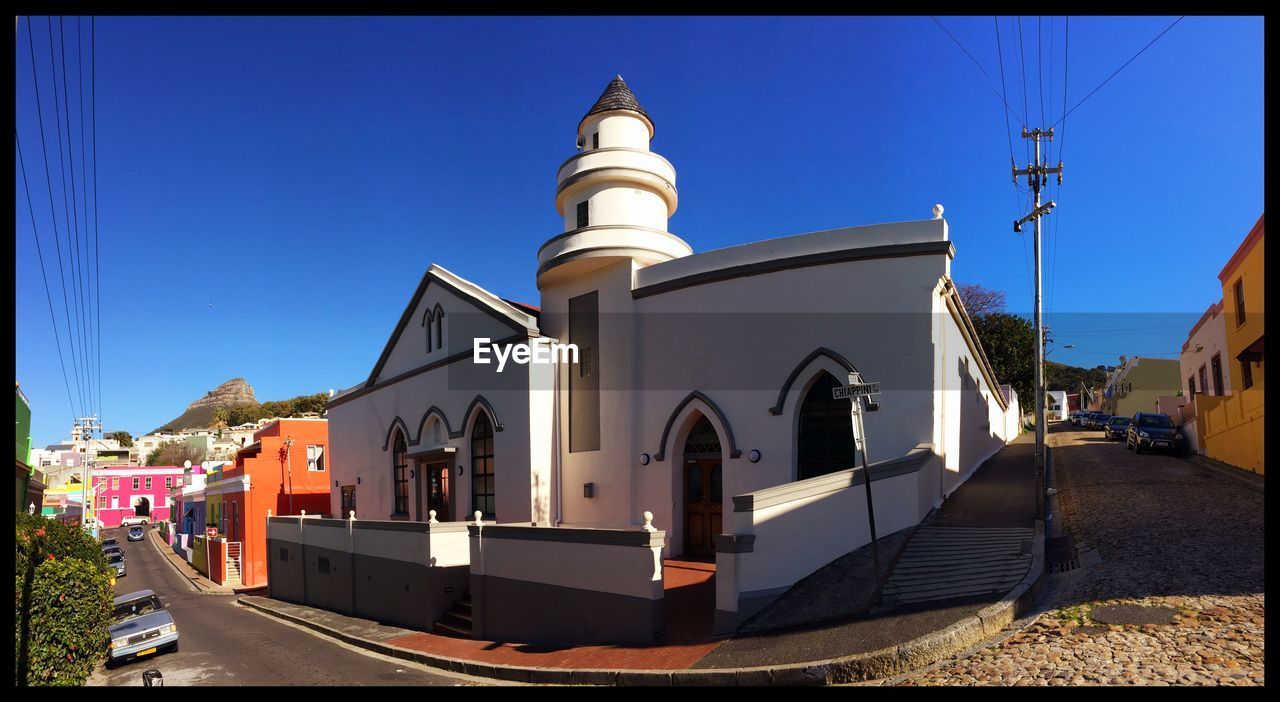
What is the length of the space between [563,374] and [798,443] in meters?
6.55

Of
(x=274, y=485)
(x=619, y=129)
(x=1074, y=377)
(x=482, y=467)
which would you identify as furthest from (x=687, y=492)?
(x=1074, y=377)

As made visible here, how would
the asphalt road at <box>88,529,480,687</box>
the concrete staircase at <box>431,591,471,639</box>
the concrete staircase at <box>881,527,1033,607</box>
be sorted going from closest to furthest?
the concrete staircase at <box>881,527,1033,607</box> < the asphalt road at <box>88,529,480,687</box> < the concrete staircase at <box>431,591,471,639</box>

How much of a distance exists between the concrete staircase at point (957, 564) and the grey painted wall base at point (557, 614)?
3391 millimetres

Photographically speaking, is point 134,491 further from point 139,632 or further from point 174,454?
point 139,632

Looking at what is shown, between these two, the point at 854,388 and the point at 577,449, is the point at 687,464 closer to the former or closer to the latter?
the point at 577,449

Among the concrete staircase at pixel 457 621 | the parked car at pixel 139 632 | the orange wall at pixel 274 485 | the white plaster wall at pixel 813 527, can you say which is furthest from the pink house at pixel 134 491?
the white plaster wall at pixel 813 527

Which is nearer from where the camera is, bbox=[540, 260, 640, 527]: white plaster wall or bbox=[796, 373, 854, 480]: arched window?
bbox=[796, 373, 854, 480]: arched window

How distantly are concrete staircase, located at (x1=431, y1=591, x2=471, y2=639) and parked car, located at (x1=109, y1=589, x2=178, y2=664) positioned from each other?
5.99 meters

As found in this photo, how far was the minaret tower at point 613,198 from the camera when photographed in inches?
711

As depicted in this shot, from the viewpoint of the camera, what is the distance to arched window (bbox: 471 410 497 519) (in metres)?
19.8

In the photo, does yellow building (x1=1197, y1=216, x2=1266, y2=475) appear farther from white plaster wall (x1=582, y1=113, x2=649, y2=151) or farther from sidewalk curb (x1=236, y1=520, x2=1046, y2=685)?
white plaster wall (x1=582, y1=113, x2=649, y2=151)

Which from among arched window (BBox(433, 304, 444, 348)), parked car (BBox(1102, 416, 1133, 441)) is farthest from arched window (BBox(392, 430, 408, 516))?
parked car (BBox(1102, 416, 1133, 441))

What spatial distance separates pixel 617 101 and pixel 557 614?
13422 millimetres
